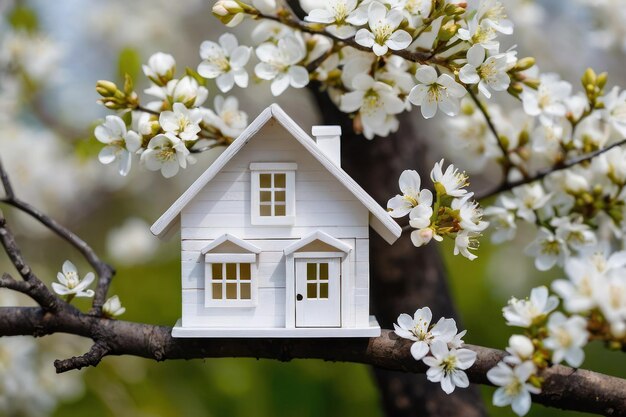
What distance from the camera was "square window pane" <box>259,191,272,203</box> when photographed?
1.17m

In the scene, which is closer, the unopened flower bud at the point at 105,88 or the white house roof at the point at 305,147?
the white house roof at the point at 305,147

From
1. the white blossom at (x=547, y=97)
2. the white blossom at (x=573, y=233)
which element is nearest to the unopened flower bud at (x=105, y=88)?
the white blossom at (x=547, y=97)

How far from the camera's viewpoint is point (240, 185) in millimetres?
1160

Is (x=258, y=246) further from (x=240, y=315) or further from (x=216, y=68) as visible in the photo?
(x=216, y=68)

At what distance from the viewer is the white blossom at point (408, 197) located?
43.6 inches

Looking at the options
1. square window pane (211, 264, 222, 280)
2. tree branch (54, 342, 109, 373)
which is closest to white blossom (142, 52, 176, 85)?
square window pane (211, 264, 222, 280)

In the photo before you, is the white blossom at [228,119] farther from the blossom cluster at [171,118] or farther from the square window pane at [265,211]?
the square window pane at [265,211]

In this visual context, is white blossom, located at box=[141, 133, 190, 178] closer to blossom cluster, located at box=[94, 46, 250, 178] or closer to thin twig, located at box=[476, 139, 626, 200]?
blossom cluster, located at box=[94, 46, 250, 178]

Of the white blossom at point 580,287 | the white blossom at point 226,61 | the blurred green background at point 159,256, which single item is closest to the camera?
the white blossom at point 580,287

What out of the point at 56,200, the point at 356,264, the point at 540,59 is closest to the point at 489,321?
the point at 540,59

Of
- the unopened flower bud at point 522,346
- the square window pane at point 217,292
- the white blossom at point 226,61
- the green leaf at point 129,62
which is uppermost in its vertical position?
the green leaf at point 129,62

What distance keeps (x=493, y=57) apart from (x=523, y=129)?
41 cm

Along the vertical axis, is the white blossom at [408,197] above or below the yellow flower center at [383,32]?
below

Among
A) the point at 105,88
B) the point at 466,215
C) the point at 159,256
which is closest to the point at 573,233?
the point at 466,215
